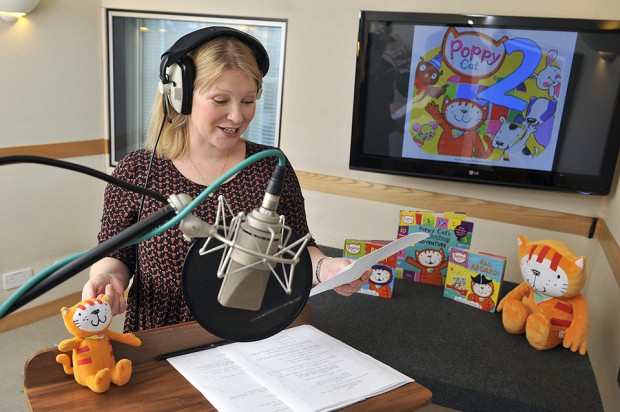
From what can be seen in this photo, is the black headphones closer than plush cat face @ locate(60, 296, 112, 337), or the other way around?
plush cat face @ locate(60, 296, 112, 337)

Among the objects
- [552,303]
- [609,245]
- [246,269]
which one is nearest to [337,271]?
[246,269]

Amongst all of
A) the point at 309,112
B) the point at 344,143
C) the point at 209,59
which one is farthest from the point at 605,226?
the point at 209,59

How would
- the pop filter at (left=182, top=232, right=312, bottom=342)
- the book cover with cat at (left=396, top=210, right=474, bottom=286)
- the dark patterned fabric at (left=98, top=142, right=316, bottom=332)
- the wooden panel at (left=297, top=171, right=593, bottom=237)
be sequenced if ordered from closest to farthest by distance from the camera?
the pop filter at (left=182, top=232, right=312, bottom=342), the dark patterned fabric at (left=98, top=142, right=316, bottom=332), the book cover with cat at (left=396, top=210, right=474, bottom=286), the wooden panel at (left=297, top=171, right=593, bottom=237)

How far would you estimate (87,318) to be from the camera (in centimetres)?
92

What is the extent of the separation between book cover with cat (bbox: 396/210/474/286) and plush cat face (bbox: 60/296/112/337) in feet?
4.24

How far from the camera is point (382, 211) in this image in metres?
Answer: 2.49

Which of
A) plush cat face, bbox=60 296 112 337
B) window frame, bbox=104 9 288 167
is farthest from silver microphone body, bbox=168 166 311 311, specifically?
window frame, bbox=104 9 288 167

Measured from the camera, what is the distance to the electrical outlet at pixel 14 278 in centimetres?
287

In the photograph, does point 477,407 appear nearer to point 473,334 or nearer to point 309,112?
point 473,334

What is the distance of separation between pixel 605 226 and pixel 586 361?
23.6 inches

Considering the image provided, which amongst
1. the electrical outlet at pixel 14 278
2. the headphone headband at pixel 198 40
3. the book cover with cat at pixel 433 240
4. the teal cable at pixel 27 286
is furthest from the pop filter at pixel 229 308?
the electrical outlet at pixel 14 278

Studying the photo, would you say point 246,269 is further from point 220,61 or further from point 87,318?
point 220,61

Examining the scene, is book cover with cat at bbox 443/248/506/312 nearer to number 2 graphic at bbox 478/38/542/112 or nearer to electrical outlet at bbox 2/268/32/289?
number 2 graphic at bbox 478/38/542/112

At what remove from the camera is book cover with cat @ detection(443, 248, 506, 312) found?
6.12ft
